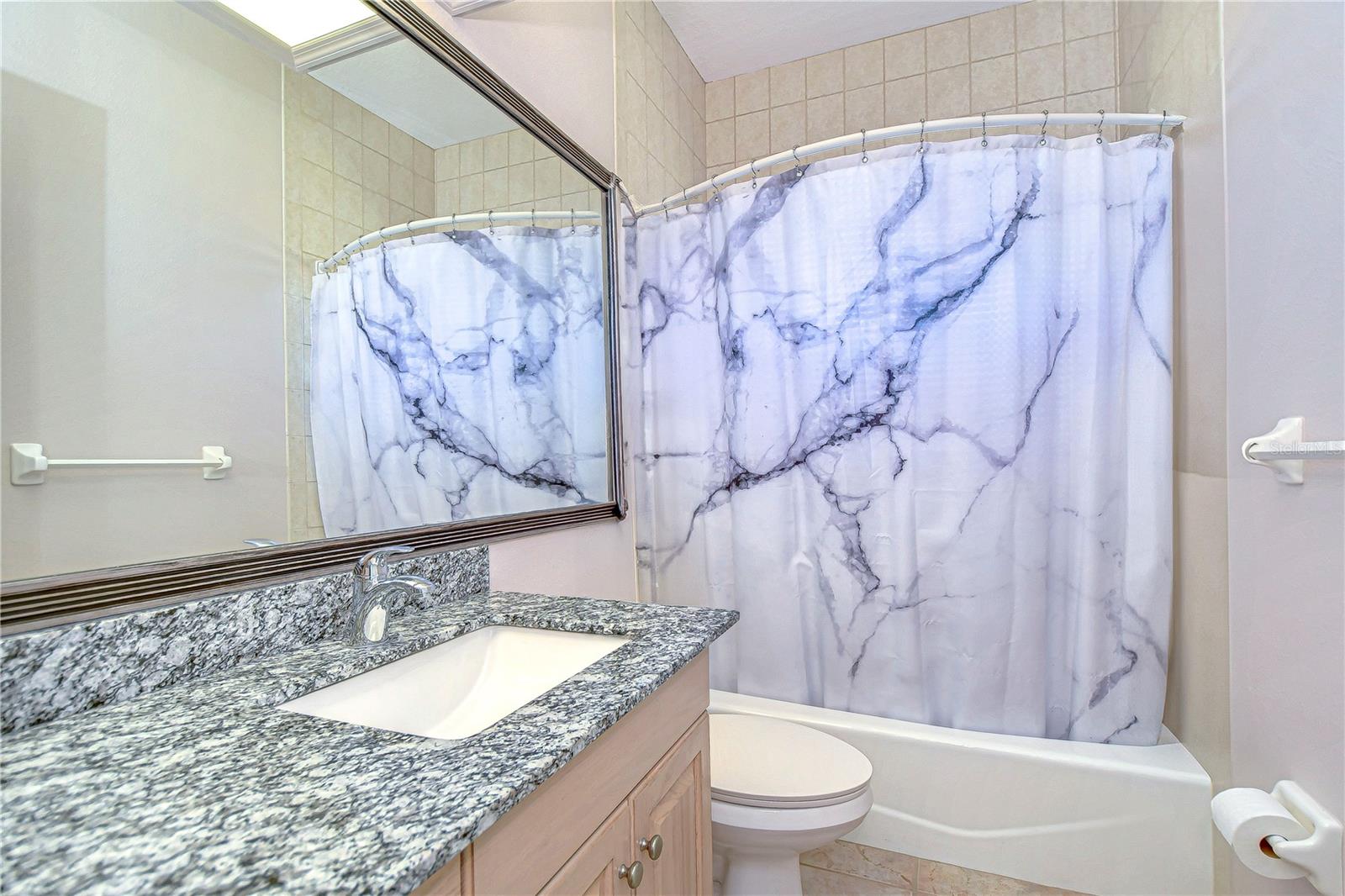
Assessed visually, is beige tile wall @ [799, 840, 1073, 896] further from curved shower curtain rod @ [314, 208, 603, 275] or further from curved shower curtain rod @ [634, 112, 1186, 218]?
curved shower curtain rod @ [634, 112, 1186, 218]

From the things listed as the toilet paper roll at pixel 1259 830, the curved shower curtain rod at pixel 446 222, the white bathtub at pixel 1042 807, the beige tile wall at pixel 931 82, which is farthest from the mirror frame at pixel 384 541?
the toilet paper roll at pixel 1259 830

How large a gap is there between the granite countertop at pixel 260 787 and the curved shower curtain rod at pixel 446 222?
62 cm

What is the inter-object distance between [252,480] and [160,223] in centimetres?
34

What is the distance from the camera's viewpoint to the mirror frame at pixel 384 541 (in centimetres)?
66

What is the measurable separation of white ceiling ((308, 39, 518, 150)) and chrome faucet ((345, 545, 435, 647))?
76cm

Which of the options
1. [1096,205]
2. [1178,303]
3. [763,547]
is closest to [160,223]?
[763,547]

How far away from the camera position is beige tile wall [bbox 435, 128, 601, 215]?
1260 millimetres

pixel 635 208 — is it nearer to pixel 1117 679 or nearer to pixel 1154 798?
pixel 1117 679

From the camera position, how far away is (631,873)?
0.77 metres

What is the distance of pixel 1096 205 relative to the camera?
4.98 ft

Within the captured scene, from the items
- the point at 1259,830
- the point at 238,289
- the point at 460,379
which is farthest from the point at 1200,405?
the point at 238,289

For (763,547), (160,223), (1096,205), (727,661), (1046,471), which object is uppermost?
(1096,205)

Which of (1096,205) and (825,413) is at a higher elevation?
(1096,205)

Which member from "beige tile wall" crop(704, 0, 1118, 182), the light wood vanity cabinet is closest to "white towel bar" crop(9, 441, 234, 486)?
the light wood vanity cabinet
